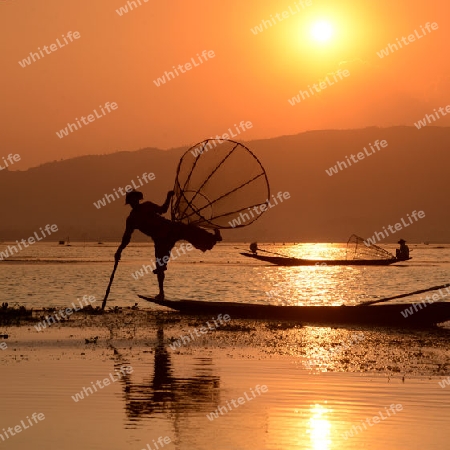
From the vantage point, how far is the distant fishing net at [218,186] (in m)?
30.3

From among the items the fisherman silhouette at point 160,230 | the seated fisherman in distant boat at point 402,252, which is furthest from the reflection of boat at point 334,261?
the fisherman silhouette at point 160,230

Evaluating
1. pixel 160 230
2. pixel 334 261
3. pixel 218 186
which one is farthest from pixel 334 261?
pixel 160 230

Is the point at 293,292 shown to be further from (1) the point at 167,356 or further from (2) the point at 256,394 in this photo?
(2) the point at 256,394

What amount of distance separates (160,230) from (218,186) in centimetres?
255

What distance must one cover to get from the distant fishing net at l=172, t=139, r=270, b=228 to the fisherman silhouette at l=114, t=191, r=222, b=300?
43 centimetres

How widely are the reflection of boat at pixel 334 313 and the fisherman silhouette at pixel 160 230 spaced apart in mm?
1861

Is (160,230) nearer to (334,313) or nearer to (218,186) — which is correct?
(218,186)

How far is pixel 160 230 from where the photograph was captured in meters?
29.8

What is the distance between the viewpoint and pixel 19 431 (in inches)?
506

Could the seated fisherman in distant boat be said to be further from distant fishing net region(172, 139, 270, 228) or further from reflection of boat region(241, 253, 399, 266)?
distant fishing net region(172, 139, 270, 228)

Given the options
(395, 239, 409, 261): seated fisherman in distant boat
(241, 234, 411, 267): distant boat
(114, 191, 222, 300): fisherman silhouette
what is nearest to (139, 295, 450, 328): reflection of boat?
(114, 191, 222, 300): fisherman silhouette

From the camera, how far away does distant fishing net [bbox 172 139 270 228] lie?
30.3 metres

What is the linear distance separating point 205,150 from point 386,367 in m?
13.3

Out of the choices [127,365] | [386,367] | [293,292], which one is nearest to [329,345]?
[386,367]
